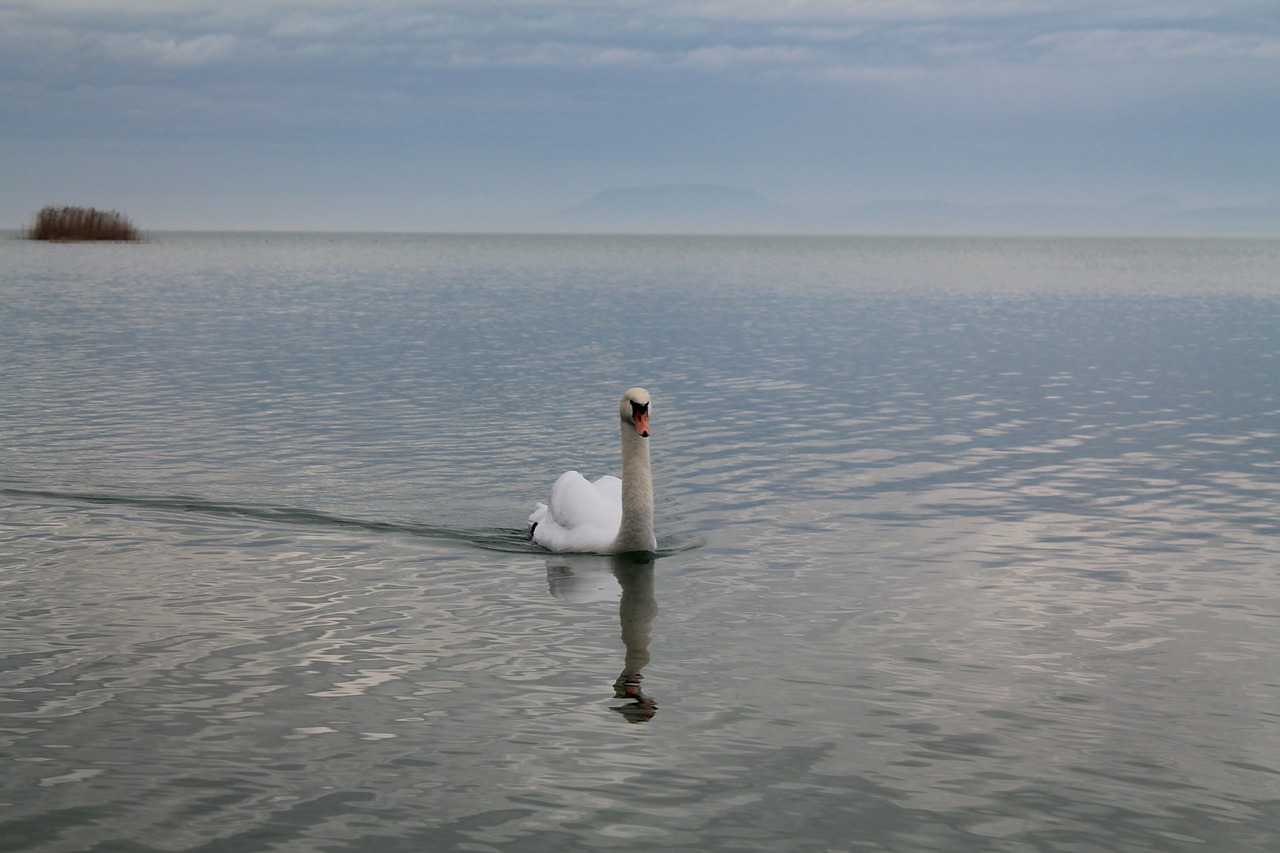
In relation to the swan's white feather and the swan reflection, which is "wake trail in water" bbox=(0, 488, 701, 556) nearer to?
the swan's white feather

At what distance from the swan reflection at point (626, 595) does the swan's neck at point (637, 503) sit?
0.58 ft

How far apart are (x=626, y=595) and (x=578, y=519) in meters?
2.11

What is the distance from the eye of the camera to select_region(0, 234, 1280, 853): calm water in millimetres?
8828

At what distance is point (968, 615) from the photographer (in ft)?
44.0

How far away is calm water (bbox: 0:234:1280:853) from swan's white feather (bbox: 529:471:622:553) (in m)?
0.24

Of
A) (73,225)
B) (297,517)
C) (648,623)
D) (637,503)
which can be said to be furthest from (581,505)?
(73,225)

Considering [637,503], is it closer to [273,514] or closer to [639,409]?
[639,409]

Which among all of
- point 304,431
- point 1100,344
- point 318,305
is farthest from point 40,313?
point 1100,344

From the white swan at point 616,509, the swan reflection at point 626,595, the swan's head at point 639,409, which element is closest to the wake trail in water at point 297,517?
the white swan at point 616,509

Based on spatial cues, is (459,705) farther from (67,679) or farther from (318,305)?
(318,305)

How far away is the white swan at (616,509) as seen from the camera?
15742 millimetres

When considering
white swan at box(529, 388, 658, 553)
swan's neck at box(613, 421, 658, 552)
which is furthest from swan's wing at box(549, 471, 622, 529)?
swan's neck at box(613, 421, 658, 552)

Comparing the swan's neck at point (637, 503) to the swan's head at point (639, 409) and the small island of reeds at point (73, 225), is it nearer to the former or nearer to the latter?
the swan's head at point (639, 409)

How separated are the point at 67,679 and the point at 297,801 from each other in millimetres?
3215
